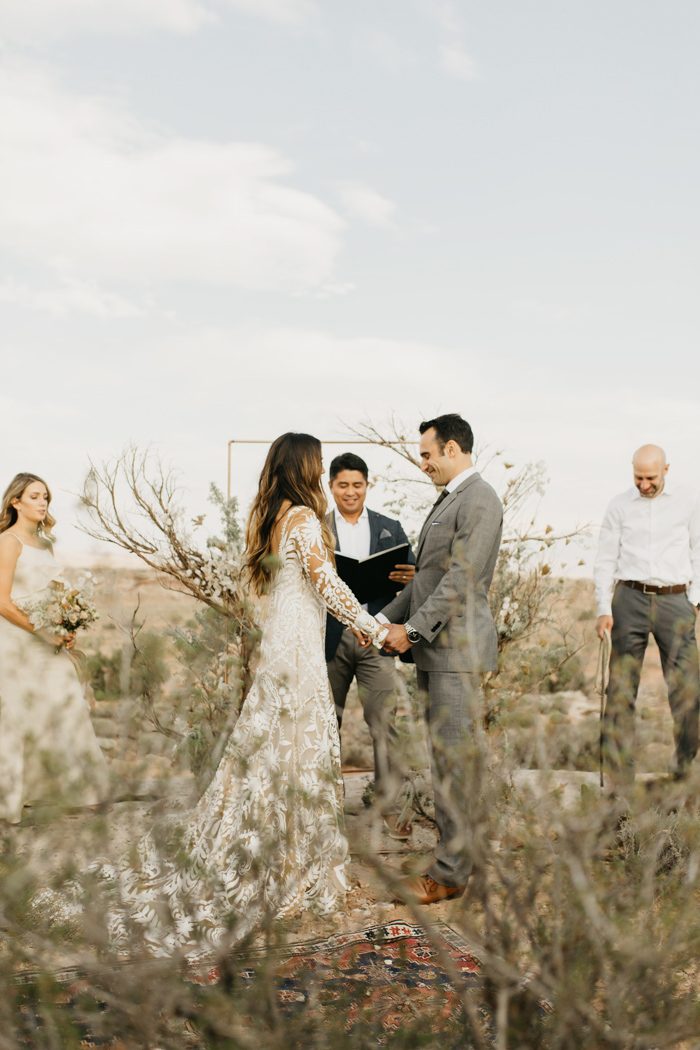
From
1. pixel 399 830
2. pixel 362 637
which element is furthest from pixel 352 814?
pixel 362 637

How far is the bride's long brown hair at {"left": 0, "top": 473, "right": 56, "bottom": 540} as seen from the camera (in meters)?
6.24

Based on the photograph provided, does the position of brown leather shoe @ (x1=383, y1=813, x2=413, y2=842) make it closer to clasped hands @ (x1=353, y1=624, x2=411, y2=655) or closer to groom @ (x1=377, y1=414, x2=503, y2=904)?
groom @ (x1=377, y1=414, x2=503, y2=904)

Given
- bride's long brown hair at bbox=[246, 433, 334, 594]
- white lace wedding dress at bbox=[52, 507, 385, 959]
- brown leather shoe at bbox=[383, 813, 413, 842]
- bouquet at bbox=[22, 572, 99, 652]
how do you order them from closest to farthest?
white lace wedding dress at bbox=[52, 507, 385, 959] < bride's long brown hair at bbox=[246, 433, 334, 594] < brown leather shoe at bbox=[383, 813, 413, 842] < bouquet at bbox=[22, 572, 99, 652]

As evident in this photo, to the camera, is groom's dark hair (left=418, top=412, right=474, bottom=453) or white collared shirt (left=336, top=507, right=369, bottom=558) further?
white collared shirt (left=336, top=507, right=369, bottom=558)

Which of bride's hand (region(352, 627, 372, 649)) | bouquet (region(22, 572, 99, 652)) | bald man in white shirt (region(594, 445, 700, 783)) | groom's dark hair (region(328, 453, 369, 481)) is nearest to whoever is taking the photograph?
bride's hand (region(352, 627, 372, 649))

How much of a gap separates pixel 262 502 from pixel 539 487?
128 inches

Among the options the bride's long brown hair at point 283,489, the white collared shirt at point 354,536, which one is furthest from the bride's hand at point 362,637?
the white collared shirt at point 354,536

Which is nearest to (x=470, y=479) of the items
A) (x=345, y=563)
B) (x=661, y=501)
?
(x=345, y=563)

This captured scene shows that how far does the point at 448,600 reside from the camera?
4.36 metres

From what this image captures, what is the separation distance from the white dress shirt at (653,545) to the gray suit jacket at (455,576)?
1.97 m

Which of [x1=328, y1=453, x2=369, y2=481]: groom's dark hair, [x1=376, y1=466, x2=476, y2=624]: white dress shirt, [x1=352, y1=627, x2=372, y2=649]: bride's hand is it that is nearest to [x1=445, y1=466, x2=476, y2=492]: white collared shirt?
[x1=376, y1=466, x2=476, y2=624]: white dress shirt

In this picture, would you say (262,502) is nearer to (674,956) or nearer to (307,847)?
(307,847)

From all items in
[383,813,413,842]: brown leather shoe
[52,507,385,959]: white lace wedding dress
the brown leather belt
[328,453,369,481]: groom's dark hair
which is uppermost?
[328,453,369,481]: groom's dark hair

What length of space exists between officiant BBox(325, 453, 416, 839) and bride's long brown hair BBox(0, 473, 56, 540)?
1.87 metres
